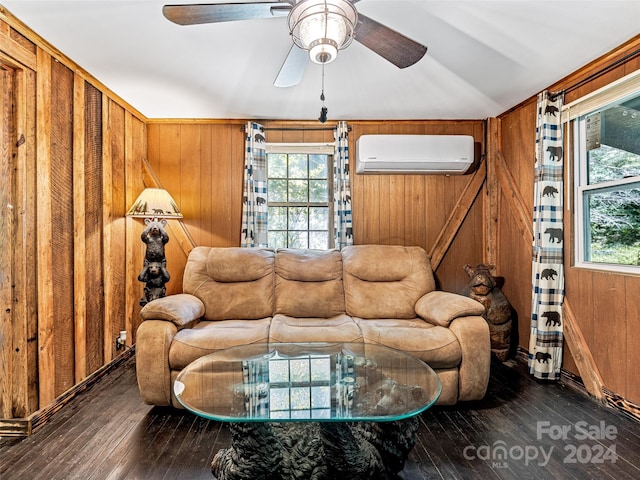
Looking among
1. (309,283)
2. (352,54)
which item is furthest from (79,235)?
(352,54)

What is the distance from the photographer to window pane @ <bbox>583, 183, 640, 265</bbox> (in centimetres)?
234

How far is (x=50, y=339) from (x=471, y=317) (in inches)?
109

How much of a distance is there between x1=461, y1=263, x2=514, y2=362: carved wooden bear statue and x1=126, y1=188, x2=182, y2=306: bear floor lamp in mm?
2792

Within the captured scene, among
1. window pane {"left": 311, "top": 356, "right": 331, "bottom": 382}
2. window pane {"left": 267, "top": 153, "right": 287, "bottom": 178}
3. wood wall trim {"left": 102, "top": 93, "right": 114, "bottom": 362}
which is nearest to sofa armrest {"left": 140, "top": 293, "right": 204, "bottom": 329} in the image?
wood wall trim {"left": 102, "top": 93, "right": 114, "bottom": 362}

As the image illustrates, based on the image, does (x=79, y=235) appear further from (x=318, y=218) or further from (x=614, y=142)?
(x=614, y=142)

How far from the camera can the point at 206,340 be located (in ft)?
→ 7.52

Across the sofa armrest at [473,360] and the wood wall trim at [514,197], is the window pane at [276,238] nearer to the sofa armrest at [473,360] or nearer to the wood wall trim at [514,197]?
the sofa armrest at [473,360]

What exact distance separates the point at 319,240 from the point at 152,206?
1.69m

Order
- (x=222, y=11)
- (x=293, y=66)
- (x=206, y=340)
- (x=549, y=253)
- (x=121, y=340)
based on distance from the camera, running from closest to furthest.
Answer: (x=222, y=11) < (x=293, y=66) < (x=206, y=340) < (x=549, y=253) < (x=121, y=340)

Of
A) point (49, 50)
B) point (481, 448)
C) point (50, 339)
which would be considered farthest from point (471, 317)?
point (49, 50)

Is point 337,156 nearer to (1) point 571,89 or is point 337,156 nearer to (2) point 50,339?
(1) point 571,89

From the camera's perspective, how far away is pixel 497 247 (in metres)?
3.75

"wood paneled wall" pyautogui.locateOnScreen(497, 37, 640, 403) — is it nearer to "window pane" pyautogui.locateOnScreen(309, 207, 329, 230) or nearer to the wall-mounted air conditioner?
the wall-mounted air conditioner

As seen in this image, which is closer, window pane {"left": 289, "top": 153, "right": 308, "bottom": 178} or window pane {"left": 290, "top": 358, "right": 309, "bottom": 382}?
window pane {"left": 290, "top": 358, "right": 309, "bottom": 382}
